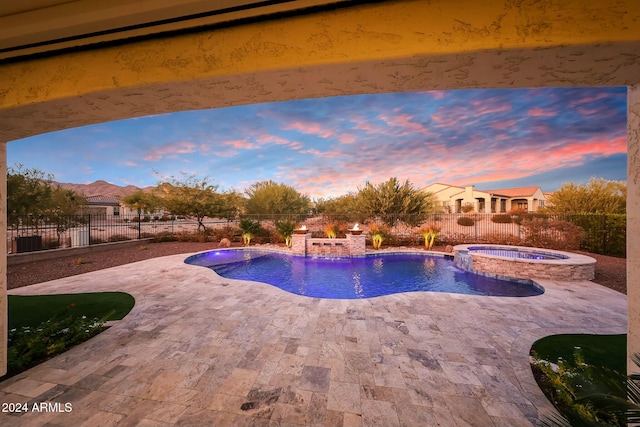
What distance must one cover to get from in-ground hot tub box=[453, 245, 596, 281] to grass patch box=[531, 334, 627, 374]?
370 centimetres

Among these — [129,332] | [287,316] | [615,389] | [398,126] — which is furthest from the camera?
[398,126]

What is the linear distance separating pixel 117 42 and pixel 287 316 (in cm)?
432

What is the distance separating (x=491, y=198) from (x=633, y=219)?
112 feet

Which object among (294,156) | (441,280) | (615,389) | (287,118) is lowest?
(441,280)

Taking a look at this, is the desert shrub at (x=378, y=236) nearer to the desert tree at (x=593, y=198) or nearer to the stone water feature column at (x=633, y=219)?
the stone water feature column at (x=633, y=219)

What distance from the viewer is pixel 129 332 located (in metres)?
3.72

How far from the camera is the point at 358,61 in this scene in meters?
1.29

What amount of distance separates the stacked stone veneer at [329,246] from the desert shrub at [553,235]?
8.55 m

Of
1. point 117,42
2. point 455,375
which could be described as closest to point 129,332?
point 117,42

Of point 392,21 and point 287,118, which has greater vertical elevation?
point 287,118

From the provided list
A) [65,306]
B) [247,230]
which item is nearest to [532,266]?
[65,306]

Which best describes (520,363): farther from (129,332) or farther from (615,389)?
(129,332)

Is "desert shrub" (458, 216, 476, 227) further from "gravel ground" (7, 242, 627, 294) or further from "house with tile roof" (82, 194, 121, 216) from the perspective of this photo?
"house with tile roof" (82, 194, 121, 216)

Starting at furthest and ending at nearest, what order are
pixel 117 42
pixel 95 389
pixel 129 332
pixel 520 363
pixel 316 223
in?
pixel 316 223 → pixel 129 332 → pixel 520 363 → pixel 95 389 → pixel 117 42
